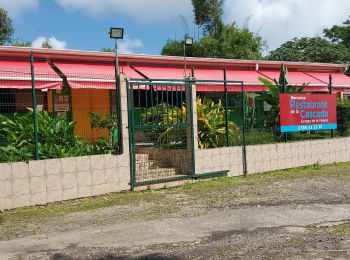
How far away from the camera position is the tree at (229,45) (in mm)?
30844

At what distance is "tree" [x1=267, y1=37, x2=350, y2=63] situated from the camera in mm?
36969

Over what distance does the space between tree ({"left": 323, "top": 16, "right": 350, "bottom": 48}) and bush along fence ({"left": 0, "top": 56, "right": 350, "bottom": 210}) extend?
3378cm

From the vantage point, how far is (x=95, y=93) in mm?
10242

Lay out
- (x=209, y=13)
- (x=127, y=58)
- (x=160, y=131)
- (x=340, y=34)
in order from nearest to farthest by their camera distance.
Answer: (x=160, y=131), (x=127, y=58), (x=209, y=13), (x=340, y=34)

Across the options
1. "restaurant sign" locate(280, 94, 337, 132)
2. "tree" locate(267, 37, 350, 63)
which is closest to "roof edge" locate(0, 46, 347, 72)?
"restaurant sign" locate(280, 94, 337, 132)

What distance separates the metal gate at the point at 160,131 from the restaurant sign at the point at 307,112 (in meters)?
3.36

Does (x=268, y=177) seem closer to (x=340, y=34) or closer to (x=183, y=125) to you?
(x=183, y=125)

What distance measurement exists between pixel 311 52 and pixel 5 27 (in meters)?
25.1

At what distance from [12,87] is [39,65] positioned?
10.1ft

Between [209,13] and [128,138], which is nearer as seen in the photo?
[128,138]

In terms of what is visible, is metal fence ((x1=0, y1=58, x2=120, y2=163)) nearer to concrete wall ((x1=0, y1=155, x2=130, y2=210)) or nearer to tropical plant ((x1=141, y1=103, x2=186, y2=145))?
concrete wall ((x1=0, y1=155, x2=130, y2=210))

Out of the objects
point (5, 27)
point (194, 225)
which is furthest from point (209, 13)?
point (194, 225)

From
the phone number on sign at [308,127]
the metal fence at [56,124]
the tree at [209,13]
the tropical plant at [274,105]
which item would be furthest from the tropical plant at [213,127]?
the tree at [209,13]

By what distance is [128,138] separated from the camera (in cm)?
938
